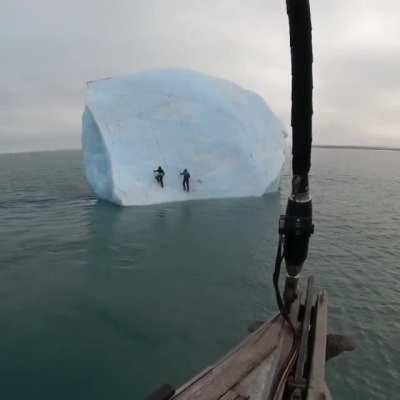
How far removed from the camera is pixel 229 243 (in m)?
13.3

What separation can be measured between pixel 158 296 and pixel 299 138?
6.92 m

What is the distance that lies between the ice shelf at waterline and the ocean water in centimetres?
283

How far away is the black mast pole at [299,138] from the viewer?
7.85 ft

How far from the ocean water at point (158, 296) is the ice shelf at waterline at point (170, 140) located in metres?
2.83

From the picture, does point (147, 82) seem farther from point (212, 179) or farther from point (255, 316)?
point (255, 316)

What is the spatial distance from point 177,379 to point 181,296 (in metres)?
3.01

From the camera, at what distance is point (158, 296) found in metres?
8.84

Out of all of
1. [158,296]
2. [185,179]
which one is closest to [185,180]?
[185,179]

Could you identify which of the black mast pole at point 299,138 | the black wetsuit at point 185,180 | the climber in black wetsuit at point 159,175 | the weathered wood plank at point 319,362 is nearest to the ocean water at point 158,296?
the weathered wood plank at point 319,362

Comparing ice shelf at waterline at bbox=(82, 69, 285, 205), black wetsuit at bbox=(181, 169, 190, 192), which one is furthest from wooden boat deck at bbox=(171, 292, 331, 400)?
black wetsuit at bbox=(181, 169, 190, 192)

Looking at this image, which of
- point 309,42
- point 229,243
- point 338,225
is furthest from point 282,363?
point 338,225

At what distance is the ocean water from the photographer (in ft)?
19.9

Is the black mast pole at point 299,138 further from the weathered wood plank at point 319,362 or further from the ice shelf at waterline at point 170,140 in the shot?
the ice shelf at waterline at point 170,140

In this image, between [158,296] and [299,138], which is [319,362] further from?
[158,296]
